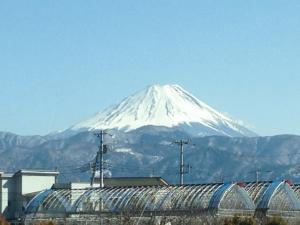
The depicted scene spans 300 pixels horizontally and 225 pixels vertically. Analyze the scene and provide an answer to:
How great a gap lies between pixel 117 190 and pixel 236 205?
350 inches

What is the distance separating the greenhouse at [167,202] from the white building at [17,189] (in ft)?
39.7

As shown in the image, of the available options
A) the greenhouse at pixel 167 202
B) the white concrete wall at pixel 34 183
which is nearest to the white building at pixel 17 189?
the white concrete wall at pixel 34 183

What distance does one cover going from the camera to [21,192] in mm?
72250

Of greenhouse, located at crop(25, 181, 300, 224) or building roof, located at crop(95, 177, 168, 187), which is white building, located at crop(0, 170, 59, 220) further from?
greenhouse, located at crop(25, 181, 300, 224)

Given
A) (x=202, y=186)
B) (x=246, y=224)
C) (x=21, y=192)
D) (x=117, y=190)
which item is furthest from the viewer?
(x=21, y=192)

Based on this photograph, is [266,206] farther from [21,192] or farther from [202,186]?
[21,192]

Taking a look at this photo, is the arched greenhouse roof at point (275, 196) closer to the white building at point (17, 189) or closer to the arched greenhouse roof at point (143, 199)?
the arched greenhouse roof at point (143, 199)

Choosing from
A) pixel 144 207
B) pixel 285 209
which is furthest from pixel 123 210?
pixel 285 209

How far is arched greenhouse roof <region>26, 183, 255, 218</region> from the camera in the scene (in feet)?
172

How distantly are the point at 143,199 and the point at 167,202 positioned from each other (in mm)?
1867

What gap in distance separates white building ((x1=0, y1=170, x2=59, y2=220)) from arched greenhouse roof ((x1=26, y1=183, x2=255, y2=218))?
39.3 feet

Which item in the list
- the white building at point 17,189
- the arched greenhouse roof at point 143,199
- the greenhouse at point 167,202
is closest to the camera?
the greenhouse at point 167,202

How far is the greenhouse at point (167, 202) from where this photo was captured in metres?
52.0

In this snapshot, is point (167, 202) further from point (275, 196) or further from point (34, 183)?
point (34, 183)
